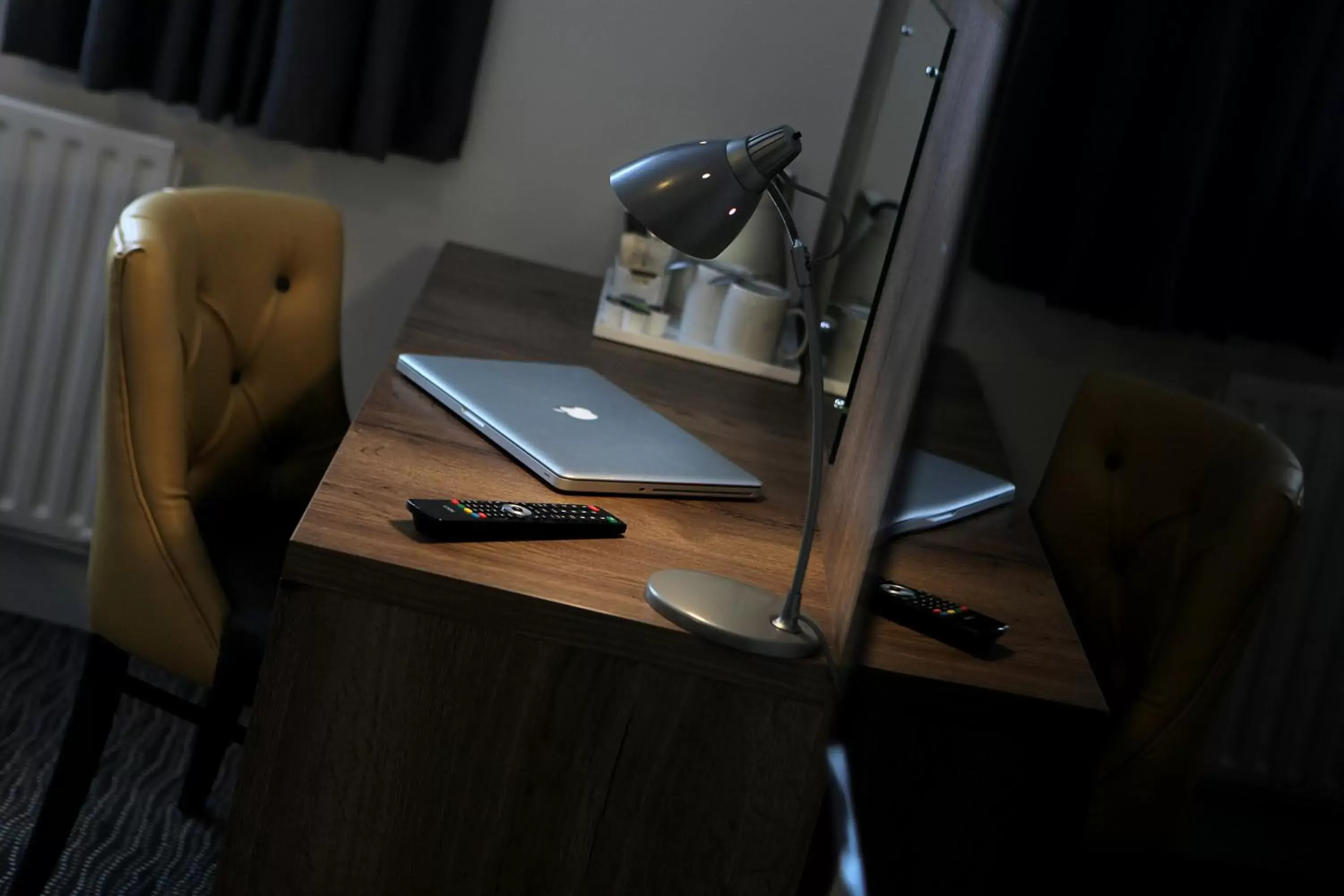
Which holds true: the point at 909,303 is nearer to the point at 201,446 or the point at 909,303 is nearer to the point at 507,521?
the point at 507,521

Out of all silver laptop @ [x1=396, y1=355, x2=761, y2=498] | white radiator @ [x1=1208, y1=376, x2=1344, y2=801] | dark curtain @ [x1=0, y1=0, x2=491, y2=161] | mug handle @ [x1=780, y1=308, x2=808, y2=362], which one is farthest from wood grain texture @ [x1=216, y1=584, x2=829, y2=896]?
dark curtain @ [x1=0, y1=0, x2=491, y2=161]

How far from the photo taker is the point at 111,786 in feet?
6.10

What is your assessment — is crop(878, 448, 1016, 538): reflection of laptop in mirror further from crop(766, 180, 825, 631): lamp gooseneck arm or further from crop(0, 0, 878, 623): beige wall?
crop(0, 0, 878, 623): beige wall

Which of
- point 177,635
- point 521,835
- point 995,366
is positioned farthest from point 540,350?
point 995,366

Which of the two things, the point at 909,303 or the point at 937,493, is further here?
the point at 909,303

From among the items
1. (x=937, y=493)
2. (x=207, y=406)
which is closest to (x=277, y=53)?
(x=207, y=406)

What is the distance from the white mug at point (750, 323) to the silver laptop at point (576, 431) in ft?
1.08

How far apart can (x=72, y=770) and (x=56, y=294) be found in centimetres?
90

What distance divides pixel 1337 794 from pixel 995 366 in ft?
1.09

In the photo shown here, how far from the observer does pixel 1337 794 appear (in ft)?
0.91

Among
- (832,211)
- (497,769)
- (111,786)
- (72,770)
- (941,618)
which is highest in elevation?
(832,211)

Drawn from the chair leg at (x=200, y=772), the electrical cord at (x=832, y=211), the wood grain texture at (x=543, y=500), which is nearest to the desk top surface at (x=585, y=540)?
the wood grain texture at (x=543, y=500)

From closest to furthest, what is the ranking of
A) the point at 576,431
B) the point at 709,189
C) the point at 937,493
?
the point at 937,493 < the point at 709,189 < the point at 576,431

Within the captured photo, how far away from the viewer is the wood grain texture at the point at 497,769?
37.7 inches
